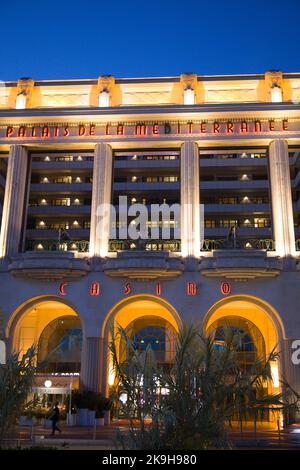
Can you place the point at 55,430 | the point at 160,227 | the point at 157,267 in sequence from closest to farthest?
the point at 55,430 < the point at 157,267 < the point at 160,227

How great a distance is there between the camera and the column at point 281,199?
3447 cm

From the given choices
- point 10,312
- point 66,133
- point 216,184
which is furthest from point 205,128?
point 216,184

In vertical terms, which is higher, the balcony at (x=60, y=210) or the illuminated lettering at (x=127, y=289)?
the balcony at (x=60, y=210)

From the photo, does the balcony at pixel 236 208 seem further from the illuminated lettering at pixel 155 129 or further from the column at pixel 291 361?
the column at pixel 291 361

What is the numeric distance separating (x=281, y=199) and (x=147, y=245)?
10.2 metres

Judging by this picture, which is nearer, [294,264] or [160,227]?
[294,264]

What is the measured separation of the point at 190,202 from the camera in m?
35.7

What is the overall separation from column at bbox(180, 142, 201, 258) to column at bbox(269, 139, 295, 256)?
5403mm

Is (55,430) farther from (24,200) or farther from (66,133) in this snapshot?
(66,133)

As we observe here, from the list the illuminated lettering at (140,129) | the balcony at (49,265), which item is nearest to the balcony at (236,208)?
the illuminated lettering at (140,129)

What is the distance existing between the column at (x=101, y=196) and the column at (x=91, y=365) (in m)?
6.02

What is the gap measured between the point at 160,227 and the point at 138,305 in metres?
30.6

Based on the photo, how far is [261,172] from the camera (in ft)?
234

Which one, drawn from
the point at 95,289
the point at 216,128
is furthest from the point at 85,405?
the point at 216,128
